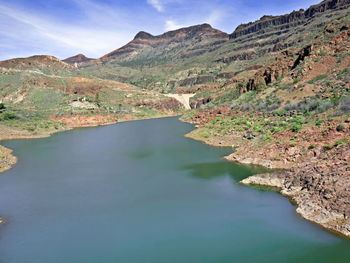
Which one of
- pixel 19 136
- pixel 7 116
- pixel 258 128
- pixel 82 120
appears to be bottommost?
pixel 19 136

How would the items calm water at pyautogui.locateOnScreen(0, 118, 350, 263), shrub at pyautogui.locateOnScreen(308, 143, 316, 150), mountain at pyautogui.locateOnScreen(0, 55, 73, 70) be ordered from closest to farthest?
calm water at pyautogui.locateOnScreen(0, 118, 350, 263) < shrub at pyautogui.locateOnScreen(308, 143, 316, 150) < mountain at pyautogui.locateOnScreen(0, 55, 73, 70)

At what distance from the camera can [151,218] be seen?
55.5 ft

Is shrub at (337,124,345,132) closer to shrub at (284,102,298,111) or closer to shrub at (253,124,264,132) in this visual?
shrub at (253,124,264,132)

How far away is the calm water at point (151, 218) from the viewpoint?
13.5 metres

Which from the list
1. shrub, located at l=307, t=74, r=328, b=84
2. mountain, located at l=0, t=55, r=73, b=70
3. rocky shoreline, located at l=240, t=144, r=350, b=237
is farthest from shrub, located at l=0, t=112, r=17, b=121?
shrub, located at l=307, t=74, r=328, b=84

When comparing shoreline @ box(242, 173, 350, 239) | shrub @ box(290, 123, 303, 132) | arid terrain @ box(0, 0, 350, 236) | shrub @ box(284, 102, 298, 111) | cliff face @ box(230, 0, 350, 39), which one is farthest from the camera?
cliff face @ box(230, 0, 350, 39)

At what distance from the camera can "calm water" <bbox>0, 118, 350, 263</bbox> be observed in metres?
13.5

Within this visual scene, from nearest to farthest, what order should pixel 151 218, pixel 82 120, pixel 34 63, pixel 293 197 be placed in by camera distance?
pixel 151 218 < pixel 293 197 < pixel 82 120 < pixel 34 63

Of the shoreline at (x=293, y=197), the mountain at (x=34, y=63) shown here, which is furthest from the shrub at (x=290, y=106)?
the mountain at (x=34, y=63)

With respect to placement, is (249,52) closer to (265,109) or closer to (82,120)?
(82,120)

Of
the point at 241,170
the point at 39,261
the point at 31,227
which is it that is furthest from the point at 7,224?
the point at 241,170

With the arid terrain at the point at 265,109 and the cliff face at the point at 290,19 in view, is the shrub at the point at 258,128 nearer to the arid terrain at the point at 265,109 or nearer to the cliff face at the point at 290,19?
the arid terrain at the point at 265,109

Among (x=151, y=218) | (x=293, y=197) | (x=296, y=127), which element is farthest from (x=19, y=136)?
(x=293, y=197)

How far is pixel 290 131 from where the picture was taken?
91.5ft
